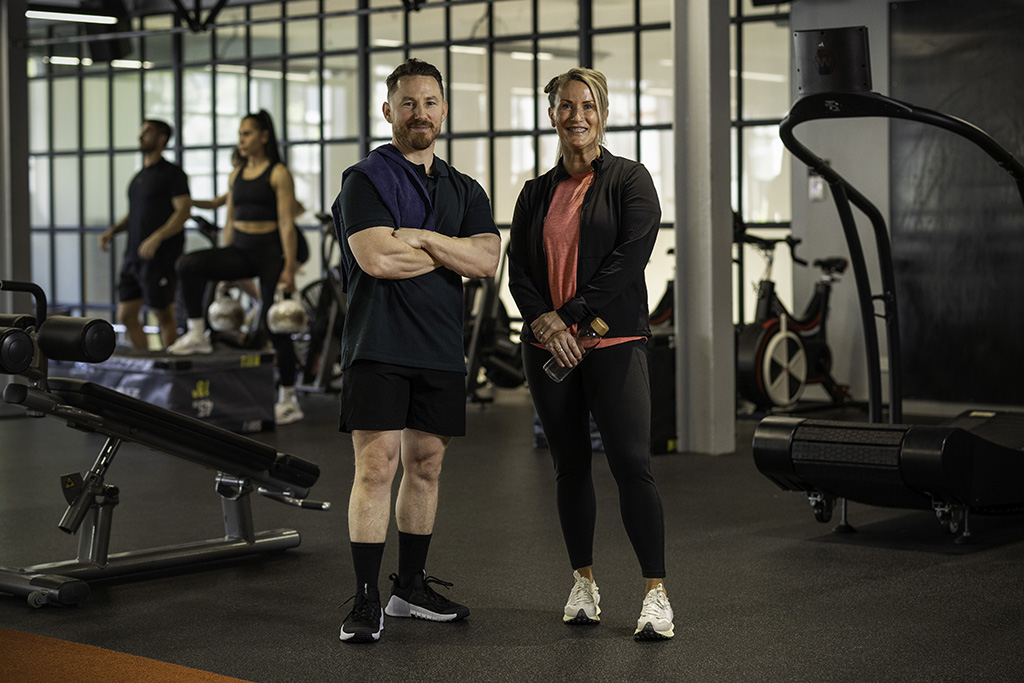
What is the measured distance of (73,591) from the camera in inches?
131

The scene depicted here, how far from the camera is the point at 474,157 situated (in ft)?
32.4

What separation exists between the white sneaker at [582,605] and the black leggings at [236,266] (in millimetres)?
4136

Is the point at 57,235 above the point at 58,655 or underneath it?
above

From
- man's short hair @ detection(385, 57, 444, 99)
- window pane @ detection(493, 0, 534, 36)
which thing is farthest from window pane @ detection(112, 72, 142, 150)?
man's short hair @ detection(385, 57, 444, 99)

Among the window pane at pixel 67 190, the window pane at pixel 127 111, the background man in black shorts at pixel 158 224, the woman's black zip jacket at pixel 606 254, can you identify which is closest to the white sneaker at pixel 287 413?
the background man in black shorts at pixel 158 224

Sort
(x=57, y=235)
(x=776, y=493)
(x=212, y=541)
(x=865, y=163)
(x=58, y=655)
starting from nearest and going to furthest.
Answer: (x=58, y=655)
(x=212, y=541)
(x=776, y=493)
(x=865, y=163)
(x=57, y=235)

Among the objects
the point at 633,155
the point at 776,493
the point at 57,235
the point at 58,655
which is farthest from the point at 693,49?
the point at 57,235

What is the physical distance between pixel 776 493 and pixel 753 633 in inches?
80.8

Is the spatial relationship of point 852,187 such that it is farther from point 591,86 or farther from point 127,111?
point 127,111

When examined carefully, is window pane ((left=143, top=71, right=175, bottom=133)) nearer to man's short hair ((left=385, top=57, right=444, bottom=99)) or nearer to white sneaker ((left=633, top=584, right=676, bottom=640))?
man's short hair ((left=385, top=57, right=444, bottom=99))

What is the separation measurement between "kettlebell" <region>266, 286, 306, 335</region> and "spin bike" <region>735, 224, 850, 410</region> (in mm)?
2521

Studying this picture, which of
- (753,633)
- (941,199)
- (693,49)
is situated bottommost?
(753,633)

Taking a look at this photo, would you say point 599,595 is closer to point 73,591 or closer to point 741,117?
point 73,591

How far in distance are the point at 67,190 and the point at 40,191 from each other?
459 mm
